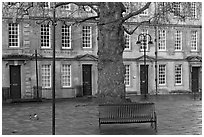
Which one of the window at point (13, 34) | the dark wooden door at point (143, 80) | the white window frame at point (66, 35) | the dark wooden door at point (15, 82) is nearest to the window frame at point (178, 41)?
the dark wooden door at point (143, 80)

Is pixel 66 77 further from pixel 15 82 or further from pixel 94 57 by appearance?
pixel 15 82

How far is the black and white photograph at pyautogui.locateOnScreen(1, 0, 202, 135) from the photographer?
20.3 meters

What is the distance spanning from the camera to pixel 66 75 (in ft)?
121

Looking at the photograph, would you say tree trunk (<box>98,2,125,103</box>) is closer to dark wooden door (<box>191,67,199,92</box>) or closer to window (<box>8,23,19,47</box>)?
window (<box>8,23,19,47</box>)

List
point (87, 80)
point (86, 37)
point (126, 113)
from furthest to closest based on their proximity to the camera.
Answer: point (86, 37) → point (87, 80) → point (126, 113)

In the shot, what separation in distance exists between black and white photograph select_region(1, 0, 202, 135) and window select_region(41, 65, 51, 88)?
0.26ft

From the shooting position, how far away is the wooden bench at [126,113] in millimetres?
13109

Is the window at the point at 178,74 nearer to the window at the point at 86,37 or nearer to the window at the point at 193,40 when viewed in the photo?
the window at the point at 193,40

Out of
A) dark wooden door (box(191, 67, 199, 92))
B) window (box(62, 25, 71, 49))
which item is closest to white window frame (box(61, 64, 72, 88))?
window (box(62, 25, 71, 49))

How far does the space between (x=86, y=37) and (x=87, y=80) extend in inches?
144

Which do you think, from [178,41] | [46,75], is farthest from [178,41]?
[46,75]

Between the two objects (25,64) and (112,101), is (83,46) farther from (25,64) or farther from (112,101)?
(112,101)

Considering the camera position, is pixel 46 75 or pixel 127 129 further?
pixel 46 75

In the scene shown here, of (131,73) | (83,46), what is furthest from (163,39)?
(83,46)
